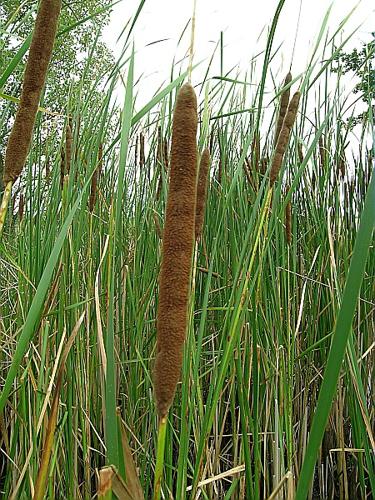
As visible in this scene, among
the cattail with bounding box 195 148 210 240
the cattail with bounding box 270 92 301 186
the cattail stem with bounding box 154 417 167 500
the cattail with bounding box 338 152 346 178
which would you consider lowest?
the cattail stem with bounding box 154 417 167 500

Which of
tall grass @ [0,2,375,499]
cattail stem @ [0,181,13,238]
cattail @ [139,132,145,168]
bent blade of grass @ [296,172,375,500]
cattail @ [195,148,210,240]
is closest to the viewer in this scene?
bent blade of grass @ [296,172,375,500]

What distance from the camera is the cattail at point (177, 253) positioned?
43cm

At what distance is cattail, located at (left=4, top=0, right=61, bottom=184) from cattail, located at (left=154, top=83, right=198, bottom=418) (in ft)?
0.50

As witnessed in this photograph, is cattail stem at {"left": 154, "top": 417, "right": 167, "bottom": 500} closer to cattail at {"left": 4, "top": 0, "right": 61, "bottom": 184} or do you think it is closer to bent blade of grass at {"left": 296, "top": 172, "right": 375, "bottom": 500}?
bent blade of grass at {"left": 296, "top": 172, "right": 375, "bottom": 500}

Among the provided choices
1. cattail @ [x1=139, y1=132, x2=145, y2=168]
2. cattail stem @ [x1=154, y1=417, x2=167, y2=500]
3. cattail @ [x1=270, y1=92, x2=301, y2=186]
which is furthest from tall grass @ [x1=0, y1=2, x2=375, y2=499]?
cattail stem @ [x1=154, y1=417, x2=167, y2=500]

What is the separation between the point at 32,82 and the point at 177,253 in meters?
0.22

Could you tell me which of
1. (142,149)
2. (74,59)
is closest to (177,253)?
(142,149)

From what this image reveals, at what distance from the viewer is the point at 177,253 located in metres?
0.43

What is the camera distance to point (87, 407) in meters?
1.21

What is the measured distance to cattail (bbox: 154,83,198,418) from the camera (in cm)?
43

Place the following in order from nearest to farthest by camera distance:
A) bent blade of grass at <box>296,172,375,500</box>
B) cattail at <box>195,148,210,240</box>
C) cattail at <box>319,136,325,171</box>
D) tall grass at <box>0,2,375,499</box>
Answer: bent blade of grass at <box>296,172,375,500</box> < cattail at <box>195,148,210,240</box> < tall grass at <box>0,2,375,499</box> < cattail at <box>319,136,325,171</box>

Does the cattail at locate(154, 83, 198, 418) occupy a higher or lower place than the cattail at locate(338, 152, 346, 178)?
lower

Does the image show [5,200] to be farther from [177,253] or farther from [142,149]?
[142,149]

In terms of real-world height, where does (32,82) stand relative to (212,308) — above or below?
above
